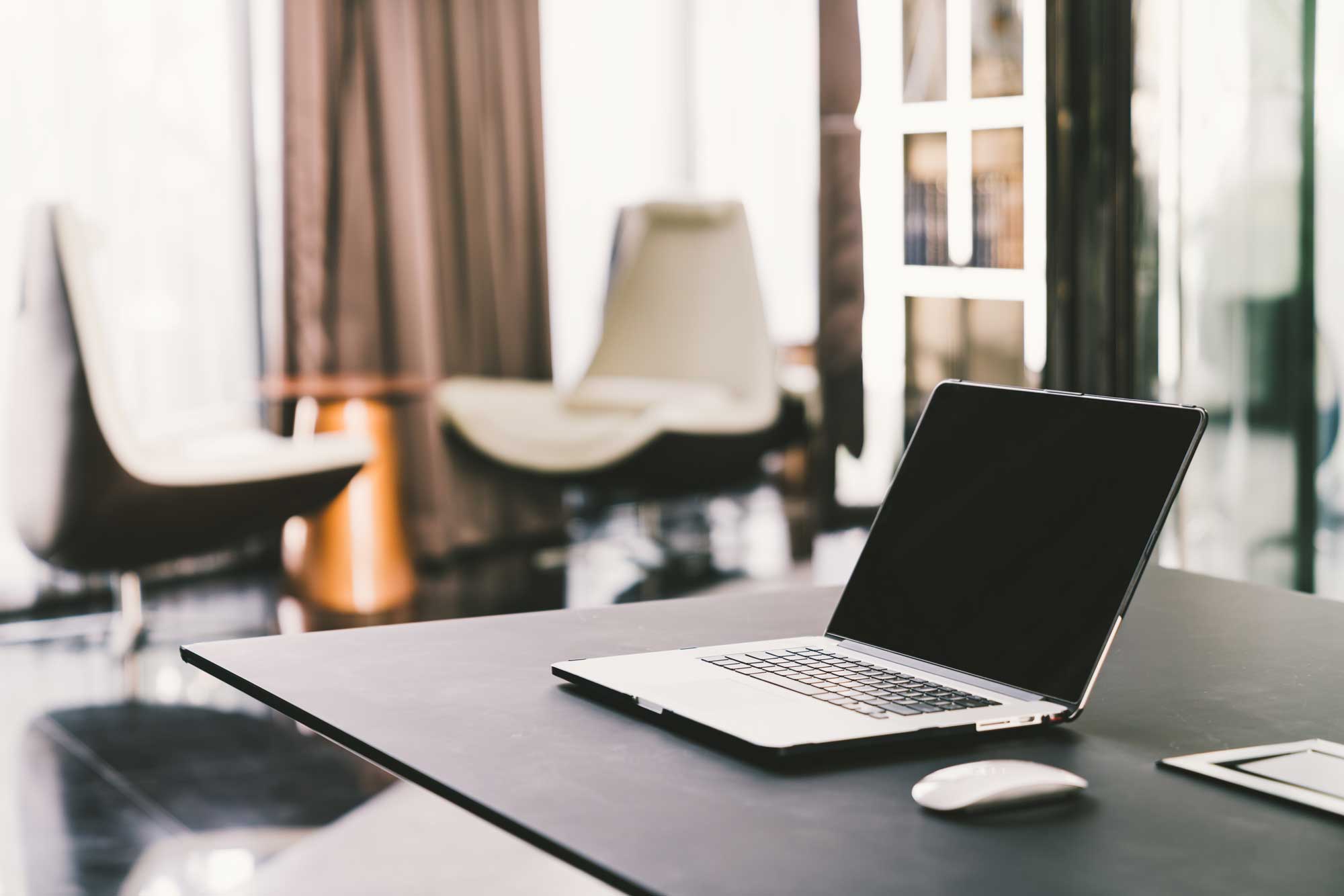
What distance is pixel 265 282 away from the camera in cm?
466

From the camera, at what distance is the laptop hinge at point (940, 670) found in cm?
98

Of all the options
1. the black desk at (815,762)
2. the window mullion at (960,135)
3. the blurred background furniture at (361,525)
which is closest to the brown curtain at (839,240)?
the window mullion at (960,135)

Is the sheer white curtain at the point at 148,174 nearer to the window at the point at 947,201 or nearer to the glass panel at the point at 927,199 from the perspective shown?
the window at the point at 947,201

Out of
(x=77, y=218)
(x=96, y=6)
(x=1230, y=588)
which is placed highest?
(x=96, y=6)

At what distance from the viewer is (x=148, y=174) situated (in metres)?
4.36

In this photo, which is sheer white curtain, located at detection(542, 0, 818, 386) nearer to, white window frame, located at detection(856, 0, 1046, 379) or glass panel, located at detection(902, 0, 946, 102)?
white window frame, located at detection(856, 0, 1046, 379)

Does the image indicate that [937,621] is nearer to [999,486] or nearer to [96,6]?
[999,486]

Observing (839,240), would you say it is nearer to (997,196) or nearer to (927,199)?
(927,199)

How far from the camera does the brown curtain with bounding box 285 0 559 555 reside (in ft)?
15.0

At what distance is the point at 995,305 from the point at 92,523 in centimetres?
197

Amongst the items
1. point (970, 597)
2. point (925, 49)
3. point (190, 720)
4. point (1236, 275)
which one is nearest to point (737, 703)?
point (970, 597)

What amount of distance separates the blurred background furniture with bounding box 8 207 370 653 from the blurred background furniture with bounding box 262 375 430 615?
674 mm

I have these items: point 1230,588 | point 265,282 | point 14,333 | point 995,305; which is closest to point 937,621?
point 1230,588

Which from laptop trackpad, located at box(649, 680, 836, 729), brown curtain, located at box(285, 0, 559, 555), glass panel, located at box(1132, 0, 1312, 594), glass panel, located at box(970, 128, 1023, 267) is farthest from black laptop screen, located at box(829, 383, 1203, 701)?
brown curtain, located at box(285, 0, 559, 555)
